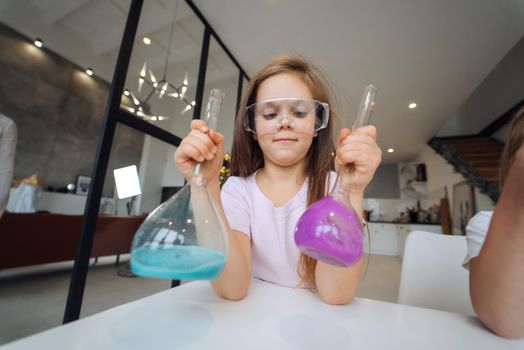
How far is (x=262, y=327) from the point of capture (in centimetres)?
33

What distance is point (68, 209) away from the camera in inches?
126

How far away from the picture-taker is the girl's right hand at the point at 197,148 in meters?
0.36

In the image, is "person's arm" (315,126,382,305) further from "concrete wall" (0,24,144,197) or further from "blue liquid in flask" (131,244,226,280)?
"concrete wall" (0,24,144,197)

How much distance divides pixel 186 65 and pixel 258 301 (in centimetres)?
224

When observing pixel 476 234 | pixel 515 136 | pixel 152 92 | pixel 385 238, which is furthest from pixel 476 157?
pixel 152 92

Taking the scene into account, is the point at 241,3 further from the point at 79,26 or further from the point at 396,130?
the point at 396,130

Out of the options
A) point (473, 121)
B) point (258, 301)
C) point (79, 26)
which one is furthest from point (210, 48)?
point (473, 121)

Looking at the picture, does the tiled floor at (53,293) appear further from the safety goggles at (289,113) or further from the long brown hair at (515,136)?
the long brown hair at (515,136)

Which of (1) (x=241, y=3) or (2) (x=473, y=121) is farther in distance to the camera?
(2) (x=473, y=121)

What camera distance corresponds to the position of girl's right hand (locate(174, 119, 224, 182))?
1.17 ft

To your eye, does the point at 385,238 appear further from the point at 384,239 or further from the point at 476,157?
the point at 476,157

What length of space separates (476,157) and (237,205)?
15.0 feet

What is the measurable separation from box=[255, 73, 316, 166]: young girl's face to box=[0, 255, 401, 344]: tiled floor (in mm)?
1623

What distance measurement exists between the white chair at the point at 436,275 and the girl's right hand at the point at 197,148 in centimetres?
69
